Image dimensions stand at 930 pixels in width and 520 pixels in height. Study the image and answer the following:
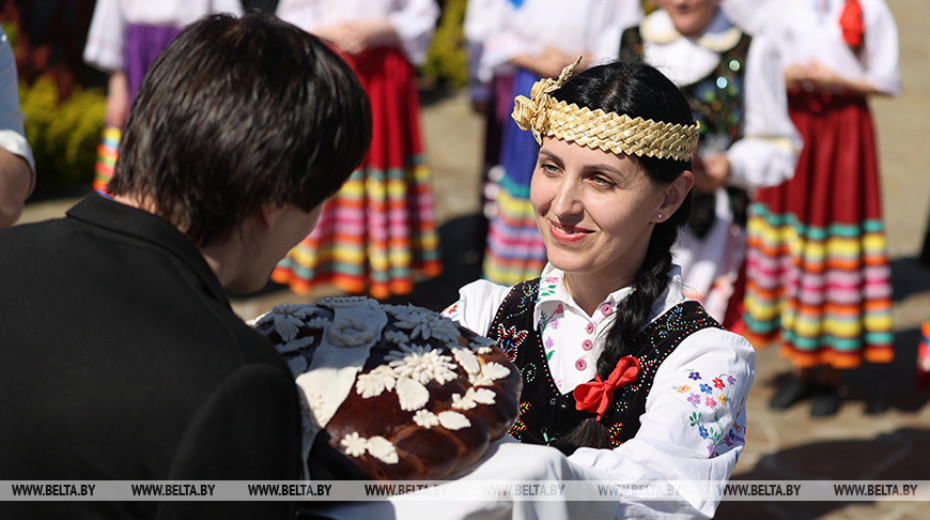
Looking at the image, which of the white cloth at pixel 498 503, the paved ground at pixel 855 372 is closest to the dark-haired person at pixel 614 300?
the white cloth at pixel 498 503

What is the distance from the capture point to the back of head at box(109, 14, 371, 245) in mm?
1240

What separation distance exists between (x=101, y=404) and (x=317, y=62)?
0.51m

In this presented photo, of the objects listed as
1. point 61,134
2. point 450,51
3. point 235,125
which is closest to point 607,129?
point 235,125

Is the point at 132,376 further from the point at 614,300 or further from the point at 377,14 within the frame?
the point at 377,14

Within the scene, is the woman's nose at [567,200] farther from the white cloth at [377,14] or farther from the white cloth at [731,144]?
the white cloth at [377,14]

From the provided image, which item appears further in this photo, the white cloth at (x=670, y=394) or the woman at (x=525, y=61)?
the woman at (x=525, y=61)

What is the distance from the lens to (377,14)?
5.36 m

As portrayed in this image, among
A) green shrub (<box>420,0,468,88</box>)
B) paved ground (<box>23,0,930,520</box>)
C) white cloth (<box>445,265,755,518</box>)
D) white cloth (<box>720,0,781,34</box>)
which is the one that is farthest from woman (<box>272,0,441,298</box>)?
green shrub (<box>420,0,468,88</box>)

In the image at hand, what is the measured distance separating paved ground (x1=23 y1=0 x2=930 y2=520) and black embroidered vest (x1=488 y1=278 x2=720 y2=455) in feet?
7.33

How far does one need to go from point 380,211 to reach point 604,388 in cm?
363

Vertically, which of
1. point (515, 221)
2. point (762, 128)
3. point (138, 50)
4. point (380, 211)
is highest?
point (762, 128)

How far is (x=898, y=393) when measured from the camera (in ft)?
16.8

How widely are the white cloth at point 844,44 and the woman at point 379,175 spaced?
6.40ft

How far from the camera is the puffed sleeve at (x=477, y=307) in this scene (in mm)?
2254
